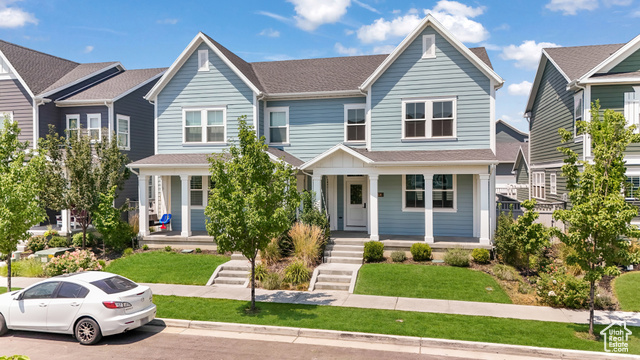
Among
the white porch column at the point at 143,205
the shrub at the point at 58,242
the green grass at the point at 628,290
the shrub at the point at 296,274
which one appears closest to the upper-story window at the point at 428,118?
the shrub at the point at 296,274

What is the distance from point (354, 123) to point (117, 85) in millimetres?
14799

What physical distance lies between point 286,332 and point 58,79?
901 inches

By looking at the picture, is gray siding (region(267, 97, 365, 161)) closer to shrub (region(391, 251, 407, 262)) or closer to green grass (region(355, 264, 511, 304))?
shrub (region(391, 251, 407, 262))

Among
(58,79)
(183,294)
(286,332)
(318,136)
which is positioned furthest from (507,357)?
(58,79)

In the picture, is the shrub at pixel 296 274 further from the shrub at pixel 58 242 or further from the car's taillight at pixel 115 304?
the shrub at pixel 58 242

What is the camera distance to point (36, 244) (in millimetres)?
20047

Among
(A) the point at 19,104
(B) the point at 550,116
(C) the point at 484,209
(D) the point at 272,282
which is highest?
(A) the point at 19,104

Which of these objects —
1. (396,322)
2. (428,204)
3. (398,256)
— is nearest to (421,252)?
(398,256)

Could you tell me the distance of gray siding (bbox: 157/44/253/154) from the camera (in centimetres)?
2017

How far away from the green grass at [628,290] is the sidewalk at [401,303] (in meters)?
0.53

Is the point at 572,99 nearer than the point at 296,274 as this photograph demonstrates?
No

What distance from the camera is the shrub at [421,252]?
16.2 m

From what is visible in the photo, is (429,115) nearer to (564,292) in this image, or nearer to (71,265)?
(564,292)

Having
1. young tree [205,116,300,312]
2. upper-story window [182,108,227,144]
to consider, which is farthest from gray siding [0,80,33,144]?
young tree [205,116,300,312]
